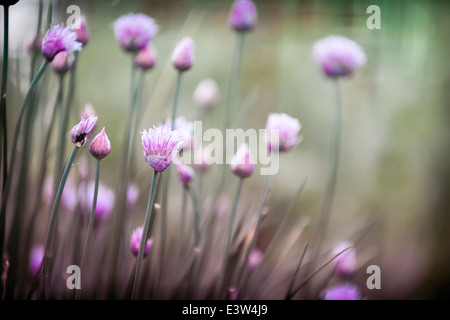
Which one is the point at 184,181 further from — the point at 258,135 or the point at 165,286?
the point at 258,135

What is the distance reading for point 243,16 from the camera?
62 centimetres

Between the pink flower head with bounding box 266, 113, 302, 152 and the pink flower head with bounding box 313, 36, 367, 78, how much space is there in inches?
6.4

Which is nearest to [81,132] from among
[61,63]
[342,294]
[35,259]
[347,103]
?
[61,63]

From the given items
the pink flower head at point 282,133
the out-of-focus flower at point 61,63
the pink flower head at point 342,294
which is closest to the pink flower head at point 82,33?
the out-of-focus flower at point 61,63

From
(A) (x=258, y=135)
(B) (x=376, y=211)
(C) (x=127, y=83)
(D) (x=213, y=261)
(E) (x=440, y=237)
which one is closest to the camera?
(D) (x=213, y=261)

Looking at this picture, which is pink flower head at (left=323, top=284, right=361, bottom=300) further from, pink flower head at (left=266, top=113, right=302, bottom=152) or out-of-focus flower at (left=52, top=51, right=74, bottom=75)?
out-of-focus flower at (left=52, top=51, right=74, bottom=75)

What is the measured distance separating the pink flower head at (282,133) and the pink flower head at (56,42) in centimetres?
27

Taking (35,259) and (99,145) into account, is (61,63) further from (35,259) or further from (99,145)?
(35,259)

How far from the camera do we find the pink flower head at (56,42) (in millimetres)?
457

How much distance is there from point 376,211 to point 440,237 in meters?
0.17

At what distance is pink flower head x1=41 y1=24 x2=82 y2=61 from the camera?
0.46 metres

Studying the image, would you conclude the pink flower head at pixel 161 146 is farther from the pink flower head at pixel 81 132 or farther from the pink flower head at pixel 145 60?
the pink flower head at pixel 145 60

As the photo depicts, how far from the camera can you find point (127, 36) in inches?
22.0
